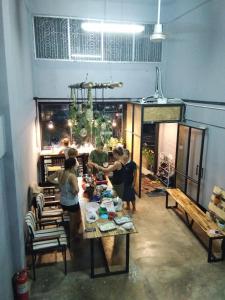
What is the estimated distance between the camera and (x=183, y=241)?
499 cm

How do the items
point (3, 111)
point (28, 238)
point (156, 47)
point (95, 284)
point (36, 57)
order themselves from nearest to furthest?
point (3, 111) < point (95, 284) < point (28, 238) < point (36, 57) < point (156, 47)

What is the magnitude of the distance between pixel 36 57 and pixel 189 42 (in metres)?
4.07

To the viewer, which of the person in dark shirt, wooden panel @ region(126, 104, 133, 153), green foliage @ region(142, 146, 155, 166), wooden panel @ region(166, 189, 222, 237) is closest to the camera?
wooden panel @ region(166, 189, 222, 237)

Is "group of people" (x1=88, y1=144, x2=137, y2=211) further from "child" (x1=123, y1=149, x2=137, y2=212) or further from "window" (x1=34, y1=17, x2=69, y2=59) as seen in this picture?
"window" (x1=34, y1=17, x2=69, y2=59)

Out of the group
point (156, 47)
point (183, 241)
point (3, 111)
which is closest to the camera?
point (3, 111)

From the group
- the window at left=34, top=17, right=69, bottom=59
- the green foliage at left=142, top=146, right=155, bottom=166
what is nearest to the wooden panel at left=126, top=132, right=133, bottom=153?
the green foliage at left=142, top=146, right=155, bottom=166

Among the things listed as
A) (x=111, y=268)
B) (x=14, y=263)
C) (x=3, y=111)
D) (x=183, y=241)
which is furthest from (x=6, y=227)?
(x=183, y=241)

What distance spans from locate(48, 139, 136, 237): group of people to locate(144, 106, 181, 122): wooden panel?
4.87 ft

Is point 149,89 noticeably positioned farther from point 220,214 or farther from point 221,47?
point 220,214

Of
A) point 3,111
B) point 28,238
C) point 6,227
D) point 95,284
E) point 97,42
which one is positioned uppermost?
point 97,42

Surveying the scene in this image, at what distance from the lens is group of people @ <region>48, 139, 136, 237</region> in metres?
4.45

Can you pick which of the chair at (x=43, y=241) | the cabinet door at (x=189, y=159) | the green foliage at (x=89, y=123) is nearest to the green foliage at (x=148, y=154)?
the cabinet door at (x=189, y=159)

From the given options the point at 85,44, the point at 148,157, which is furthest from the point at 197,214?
the point at 85,44

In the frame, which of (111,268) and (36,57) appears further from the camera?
(36,57)
